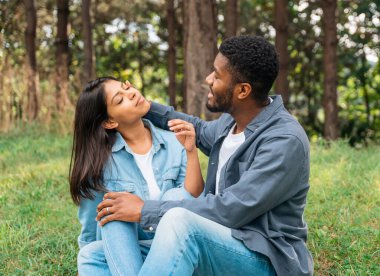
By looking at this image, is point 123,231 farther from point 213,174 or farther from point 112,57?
point 112,57

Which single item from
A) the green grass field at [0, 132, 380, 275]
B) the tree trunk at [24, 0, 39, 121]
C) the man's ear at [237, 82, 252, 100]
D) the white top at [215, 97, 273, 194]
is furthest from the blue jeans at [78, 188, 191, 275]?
the tree trunk at [24, 0, 39, 121]

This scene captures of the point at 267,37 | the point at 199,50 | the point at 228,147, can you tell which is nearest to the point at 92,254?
the point at 228,147

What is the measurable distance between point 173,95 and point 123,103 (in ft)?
37.2

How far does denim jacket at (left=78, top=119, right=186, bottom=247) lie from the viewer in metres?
3.08

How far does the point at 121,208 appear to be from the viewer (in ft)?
8.83

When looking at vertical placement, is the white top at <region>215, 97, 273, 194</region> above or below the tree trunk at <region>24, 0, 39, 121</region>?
above

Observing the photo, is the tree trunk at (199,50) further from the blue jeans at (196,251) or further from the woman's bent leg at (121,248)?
the blue jeans at (196,251)

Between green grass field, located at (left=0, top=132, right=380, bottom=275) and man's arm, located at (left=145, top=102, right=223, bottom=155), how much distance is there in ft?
3.76

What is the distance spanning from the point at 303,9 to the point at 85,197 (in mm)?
13251

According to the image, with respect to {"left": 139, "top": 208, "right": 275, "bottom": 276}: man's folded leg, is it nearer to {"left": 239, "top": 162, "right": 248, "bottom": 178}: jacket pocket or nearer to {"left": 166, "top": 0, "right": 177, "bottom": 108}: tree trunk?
{"left": 239, "top": 162, "right": 248, "bottom": 178}: jacket pocket

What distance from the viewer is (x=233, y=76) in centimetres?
280

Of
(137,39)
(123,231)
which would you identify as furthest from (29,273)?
(137,39)

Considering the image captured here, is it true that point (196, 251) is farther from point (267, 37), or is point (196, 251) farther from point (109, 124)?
point (267, 37)

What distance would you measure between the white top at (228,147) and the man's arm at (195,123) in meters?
0.30
